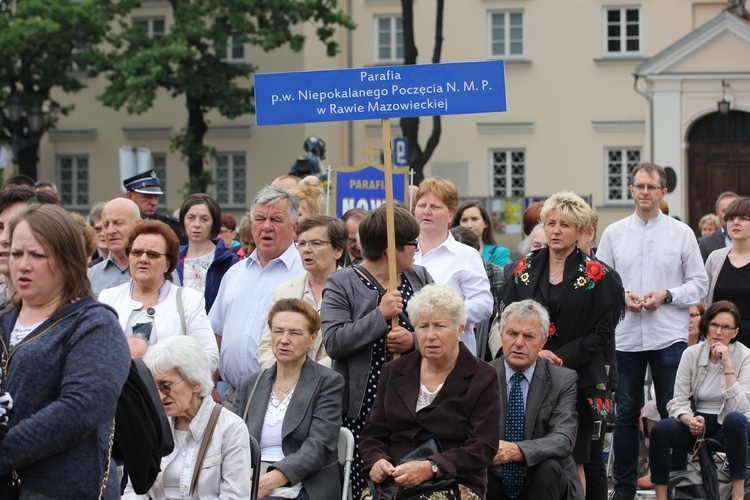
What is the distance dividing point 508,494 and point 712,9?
26929 mm

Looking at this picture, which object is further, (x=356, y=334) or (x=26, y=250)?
(x=356, y=334)

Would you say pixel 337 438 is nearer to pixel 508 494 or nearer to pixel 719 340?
pixel 508 494

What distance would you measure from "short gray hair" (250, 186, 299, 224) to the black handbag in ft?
7.73

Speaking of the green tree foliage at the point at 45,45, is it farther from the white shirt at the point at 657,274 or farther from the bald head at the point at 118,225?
the white shirt at the point at 657,274

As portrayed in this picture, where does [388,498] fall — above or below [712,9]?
below

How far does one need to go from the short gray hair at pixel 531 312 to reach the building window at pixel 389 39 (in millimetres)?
26269

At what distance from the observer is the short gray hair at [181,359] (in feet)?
17.2

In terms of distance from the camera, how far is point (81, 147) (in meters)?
34.3

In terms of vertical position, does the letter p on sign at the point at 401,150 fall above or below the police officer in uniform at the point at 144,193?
above

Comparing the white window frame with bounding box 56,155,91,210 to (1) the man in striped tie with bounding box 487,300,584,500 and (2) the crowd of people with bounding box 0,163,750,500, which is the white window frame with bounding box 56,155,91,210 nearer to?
(2) the crowd of people with bounding box 0,163,750,500

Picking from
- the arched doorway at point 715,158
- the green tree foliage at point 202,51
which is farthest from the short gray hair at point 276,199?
the arched doorway at point 715,158

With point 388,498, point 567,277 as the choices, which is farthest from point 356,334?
point 567,277

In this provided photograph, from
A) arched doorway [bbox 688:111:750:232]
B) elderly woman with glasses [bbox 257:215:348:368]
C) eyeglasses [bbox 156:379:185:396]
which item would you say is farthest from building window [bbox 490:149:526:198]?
eyeglasses [bbox 156:379:185:396]

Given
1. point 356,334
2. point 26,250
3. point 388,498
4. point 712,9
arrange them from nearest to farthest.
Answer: point 26,250 < point 388,498 < point 356,334 < point 712,9
